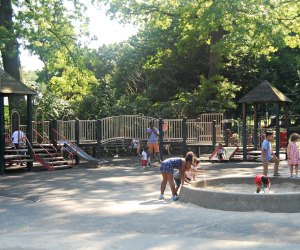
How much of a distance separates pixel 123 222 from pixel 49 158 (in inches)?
501

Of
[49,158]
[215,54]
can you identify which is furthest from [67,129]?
[215,54]

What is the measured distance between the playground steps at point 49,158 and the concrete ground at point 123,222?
5370 millimetres

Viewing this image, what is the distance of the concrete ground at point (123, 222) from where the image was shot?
7945 mm

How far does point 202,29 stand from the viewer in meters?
29.1

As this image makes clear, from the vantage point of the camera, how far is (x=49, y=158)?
72.0ft

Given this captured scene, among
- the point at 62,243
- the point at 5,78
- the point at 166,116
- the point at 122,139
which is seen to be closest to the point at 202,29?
the point at 166,116

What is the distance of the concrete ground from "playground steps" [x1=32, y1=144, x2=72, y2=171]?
537 cm

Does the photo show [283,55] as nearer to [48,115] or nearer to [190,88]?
[190,88]

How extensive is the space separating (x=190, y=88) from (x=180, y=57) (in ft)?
8.37

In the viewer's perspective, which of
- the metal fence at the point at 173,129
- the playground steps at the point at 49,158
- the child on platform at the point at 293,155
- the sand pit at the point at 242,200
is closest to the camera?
the sand pit at the point at 242,200

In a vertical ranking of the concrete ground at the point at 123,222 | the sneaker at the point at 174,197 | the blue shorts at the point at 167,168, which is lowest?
the concrete ground at the point at 123,222

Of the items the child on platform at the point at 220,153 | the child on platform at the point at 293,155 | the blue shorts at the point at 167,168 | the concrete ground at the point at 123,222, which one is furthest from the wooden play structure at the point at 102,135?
the blue shorts at the point at 167,168

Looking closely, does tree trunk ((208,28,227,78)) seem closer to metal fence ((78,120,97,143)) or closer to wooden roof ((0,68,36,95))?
metal fence ((78,120,97,143))

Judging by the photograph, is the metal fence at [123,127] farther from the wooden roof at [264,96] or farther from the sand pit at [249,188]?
the sand pit at [249,188]
